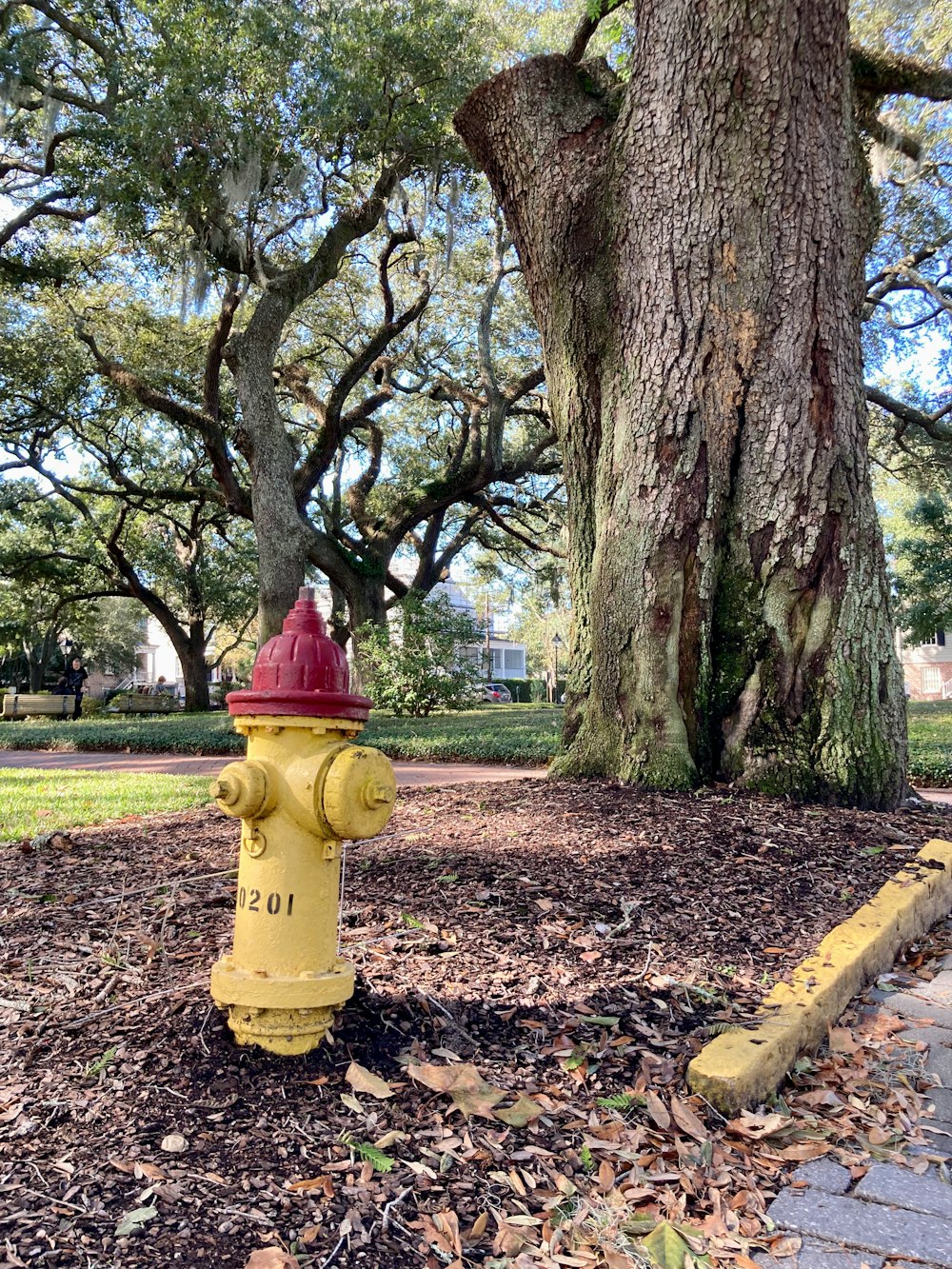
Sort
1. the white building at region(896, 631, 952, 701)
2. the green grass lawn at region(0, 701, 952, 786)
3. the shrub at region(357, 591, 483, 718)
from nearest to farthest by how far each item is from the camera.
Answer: the green grass lawn at region(0, 701, 952, 786) < the shrub at region(357, 591, 483, 718) < the white building at region(896, 631, 952, 701)

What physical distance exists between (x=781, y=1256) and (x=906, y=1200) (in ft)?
1.19

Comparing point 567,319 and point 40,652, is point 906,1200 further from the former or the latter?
point 40,652

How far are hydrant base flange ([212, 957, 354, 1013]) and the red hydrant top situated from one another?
0.61 m

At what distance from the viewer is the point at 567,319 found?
5.52m

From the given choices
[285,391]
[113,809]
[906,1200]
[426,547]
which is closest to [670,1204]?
[906,1200]

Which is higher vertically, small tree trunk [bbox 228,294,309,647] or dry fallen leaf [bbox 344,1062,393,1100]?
small tree trunk [bbox 228,294,309,647]

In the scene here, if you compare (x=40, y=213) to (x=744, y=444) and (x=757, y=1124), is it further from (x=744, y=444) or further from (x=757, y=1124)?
(x=757, y=1124)

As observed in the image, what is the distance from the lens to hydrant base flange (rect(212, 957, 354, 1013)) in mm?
2121

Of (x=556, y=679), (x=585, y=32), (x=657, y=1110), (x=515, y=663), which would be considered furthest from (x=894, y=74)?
(x=515, y=663)

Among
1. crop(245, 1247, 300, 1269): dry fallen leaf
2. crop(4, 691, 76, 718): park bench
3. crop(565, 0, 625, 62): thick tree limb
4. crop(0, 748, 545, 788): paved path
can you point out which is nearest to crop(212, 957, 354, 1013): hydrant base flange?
crop(245, 1247, 300, 1269): dry fallen leaf

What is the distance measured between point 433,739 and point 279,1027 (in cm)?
952

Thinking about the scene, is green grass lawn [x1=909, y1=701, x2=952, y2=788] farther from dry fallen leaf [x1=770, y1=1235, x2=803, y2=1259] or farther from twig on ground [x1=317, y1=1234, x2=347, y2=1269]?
twig on ground [x1=317, y1=1234, x2=347, y2=1269]

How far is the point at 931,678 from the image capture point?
47.6m

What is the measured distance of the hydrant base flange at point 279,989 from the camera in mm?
2121
